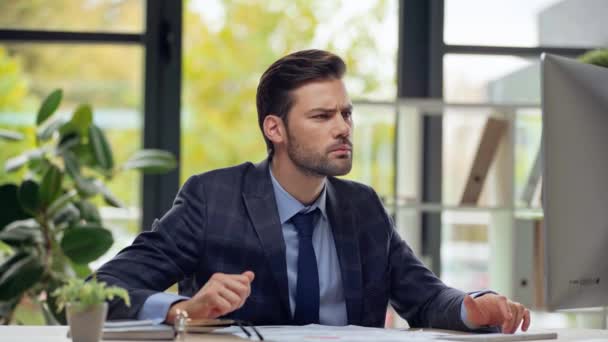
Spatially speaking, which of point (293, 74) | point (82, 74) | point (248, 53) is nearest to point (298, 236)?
point (293, 74)

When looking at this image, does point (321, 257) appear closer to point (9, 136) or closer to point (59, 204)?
point (59, 204)

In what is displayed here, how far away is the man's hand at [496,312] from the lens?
76.5 inches

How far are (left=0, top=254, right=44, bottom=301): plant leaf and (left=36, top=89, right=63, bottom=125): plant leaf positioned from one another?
0.56 m

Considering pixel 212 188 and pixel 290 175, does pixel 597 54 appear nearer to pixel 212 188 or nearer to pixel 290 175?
pixel 290 175

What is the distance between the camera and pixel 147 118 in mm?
4117

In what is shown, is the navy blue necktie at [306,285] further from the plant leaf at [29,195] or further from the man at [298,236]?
the plant leaf at [29,195]

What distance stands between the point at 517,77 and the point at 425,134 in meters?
0.52

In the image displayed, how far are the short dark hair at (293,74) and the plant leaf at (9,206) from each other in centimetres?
156

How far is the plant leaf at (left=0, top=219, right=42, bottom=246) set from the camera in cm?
342

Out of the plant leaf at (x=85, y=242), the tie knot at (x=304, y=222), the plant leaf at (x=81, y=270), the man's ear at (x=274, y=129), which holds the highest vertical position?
the man's ear at (x=274, y=129)

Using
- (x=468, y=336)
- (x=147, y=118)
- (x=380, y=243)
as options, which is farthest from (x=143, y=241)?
(x=147, y=118)

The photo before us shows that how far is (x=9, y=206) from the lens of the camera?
3.55 m

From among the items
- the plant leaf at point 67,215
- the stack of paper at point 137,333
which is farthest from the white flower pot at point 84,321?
the plant leaf at point 67,215

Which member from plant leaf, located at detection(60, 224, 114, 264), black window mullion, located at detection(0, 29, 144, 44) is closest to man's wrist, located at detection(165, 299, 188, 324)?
plant leaf, located at detection(60, 224, 114, 264)
